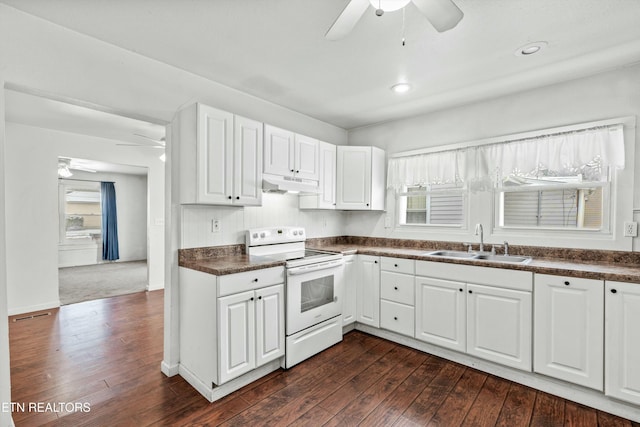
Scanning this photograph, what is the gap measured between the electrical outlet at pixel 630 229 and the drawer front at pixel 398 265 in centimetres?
162

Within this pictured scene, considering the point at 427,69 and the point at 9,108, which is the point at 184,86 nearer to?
the point at 427,69

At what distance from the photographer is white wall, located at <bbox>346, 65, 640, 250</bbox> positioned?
2391 millimetres

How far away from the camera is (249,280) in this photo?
91.2 inches

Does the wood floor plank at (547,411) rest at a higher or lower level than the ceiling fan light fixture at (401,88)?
lower

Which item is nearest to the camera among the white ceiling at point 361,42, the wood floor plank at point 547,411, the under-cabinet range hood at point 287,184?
the white ceiling at point 361,42

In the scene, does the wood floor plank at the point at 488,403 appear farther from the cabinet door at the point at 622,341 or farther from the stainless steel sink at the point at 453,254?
the stainless steel sink at the point at 453,254

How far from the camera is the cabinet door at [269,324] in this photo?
7.80 feet

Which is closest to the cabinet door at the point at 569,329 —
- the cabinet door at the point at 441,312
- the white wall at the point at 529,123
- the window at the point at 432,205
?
the cabinet door at the point at 441,312

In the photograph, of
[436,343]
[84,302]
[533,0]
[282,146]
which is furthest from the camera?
[84,302]

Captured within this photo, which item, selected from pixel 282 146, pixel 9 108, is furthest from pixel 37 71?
pixel 9 108

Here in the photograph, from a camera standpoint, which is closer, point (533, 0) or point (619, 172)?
point (533, 0)

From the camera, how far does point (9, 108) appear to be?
3352 millimetres

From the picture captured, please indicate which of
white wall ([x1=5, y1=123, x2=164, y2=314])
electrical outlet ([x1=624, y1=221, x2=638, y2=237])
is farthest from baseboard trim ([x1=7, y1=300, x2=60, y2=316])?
electrical outlet ([x1=624, y1=221, x2=638, y2=237])

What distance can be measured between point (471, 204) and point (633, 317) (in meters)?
1.51
